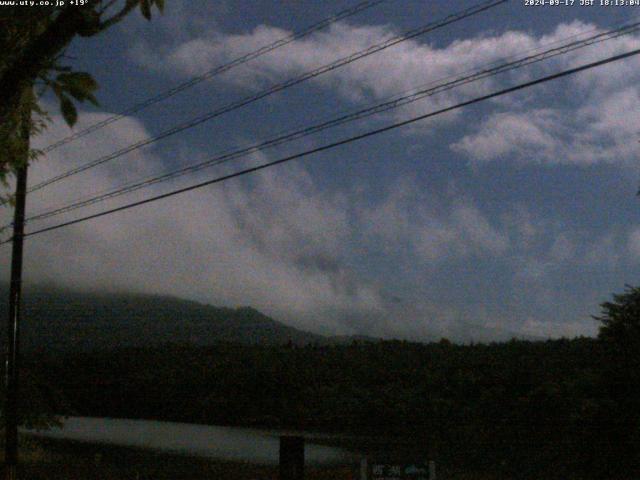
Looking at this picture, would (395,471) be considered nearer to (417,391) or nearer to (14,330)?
(14,330)

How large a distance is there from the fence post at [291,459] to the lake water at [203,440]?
1694cm

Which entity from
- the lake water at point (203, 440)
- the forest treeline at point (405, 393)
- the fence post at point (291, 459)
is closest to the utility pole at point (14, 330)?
the forest treeline at point (405, 393)

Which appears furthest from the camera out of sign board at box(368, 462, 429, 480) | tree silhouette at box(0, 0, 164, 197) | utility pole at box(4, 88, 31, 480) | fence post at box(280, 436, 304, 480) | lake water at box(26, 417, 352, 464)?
lake water at box(26, 417, 352, 464)

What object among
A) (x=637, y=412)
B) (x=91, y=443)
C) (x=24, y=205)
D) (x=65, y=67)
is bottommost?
(x=91, y=443)

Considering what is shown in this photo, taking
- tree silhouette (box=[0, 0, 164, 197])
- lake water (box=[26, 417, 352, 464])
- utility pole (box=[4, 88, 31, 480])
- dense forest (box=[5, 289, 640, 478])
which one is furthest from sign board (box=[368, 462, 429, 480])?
lake water (box=[26, 417, 352, 464])

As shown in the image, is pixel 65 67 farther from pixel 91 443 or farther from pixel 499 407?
pixel 499 407

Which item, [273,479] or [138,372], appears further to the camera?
[138,372]

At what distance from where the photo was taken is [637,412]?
1762cm

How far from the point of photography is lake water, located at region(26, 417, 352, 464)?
29766 millimetres

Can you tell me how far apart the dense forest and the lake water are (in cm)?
381

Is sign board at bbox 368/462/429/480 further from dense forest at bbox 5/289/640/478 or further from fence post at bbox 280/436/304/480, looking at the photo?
dense forest at bbox 5/289/640/478

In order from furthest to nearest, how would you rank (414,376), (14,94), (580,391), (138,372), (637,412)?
(138,372) → (414,376) → (580,391) → (637,412) → (14,94)

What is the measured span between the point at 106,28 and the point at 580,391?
26.2 metres

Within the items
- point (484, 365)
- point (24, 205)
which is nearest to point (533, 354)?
point (484, 365)
